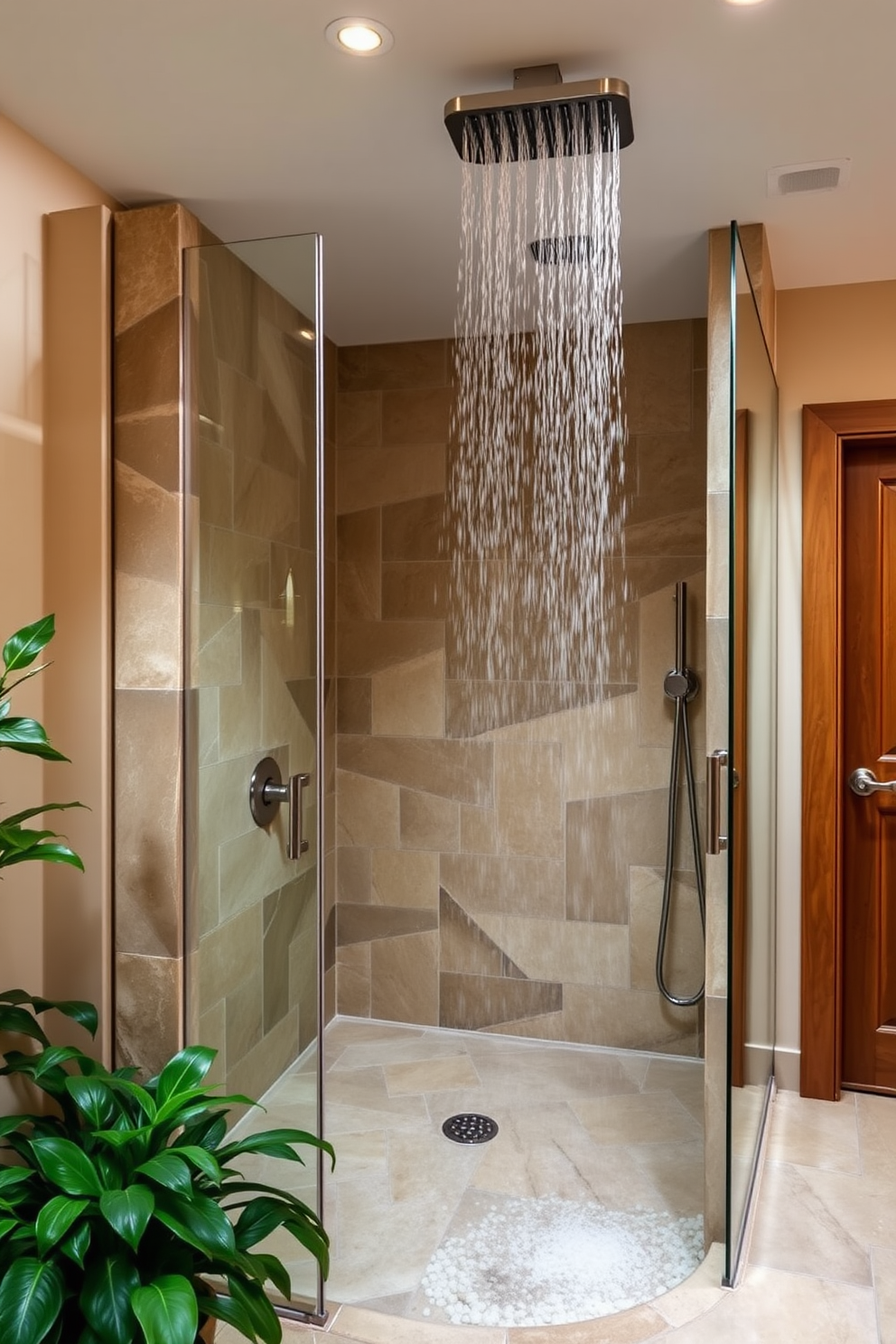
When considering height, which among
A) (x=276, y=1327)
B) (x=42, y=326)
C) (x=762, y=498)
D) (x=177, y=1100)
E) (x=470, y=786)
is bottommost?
(x=276, y=1327)

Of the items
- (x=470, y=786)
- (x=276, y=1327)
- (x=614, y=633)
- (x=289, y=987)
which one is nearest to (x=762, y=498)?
(x=614, y=633)

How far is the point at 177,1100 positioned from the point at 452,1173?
48.5 inches

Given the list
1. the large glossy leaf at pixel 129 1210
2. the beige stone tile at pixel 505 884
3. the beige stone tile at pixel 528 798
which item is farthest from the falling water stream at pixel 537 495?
the large glossy leaf at pixel 129 1210

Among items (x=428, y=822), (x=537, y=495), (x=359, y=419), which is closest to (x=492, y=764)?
(x=428, y=822)

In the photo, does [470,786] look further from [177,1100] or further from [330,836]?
[177,1100]

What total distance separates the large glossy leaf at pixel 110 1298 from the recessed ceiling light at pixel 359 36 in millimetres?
2049

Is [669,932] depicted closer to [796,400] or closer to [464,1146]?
[464,1146]

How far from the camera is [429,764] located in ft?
11.9

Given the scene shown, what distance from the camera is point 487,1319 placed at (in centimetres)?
210

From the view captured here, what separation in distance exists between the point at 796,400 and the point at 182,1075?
8.32 feet

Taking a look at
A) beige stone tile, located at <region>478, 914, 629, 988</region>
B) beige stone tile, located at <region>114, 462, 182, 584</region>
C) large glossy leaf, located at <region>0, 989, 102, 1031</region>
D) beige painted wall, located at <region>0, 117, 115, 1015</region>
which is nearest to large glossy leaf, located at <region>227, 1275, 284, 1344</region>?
large glossy leaf, located at <region>0, 989, 102, 1031</region>

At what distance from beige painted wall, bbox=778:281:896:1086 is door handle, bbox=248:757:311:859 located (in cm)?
171

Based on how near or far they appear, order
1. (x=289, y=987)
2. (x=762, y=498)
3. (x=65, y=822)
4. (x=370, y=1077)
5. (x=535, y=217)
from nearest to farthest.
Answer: (x=289, y=987), (x=65, y=822), (x=535, y=217), (x=762, y=498), (x=370, y=1077)

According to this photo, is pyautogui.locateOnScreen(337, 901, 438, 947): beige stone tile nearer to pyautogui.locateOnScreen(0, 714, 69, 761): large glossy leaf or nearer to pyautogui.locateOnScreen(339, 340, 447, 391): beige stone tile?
pyautogui.locateOnScreen(339, 340, 447, 391): beige stone tile
